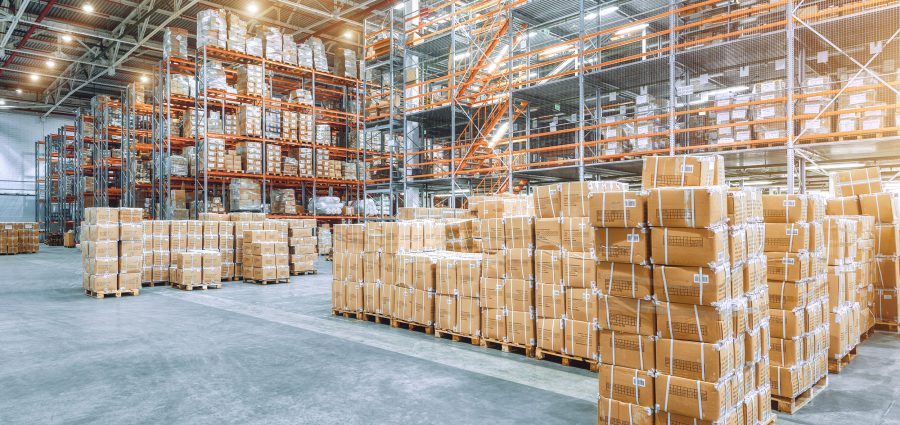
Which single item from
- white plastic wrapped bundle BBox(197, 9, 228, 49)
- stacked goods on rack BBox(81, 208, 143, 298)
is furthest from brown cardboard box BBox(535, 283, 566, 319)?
white plastic wrapped bundle BBox(197, 9, 228, 49)

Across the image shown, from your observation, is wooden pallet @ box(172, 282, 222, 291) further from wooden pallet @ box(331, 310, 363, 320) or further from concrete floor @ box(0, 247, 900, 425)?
wooden pallet @ box(331, 310, 363, 320)

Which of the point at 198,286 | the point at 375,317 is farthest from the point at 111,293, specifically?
the point at 375,317

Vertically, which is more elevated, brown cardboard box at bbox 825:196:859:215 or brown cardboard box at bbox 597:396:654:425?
brown cardboard box at bbox 825:196:859:215

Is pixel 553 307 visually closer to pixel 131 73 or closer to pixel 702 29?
pixel 702 29

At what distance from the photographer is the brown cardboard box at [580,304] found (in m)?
5.91

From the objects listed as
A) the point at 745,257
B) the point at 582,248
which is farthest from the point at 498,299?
the point at 745,257

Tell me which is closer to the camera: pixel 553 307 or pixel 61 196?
pixel 553 307

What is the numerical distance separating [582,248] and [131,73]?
97.4 feet

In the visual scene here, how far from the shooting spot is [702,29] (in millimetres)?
11766

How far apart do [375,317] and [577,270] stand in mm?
3772

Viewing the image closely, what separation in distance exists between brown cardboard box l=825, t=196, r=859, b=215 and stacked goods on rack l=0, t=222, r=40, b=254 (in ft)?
103

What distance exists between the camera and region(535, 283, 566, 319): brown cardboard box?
609cm

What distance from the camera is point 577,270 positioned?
19.6 ft

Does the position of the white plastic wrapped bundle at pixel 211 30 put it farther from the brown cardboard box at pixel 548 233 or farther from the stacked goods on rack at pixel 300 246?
the brown cardboard box at pixel 548 233
